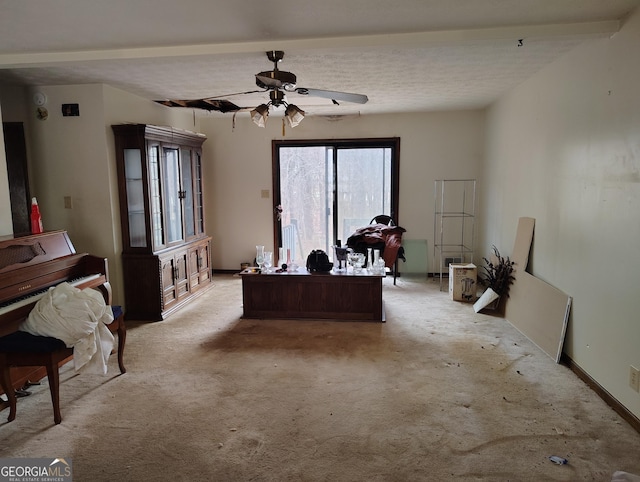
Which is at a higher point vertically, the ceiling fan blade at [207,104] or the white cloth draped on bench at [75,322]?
the ceiling fan blade at [207,104]

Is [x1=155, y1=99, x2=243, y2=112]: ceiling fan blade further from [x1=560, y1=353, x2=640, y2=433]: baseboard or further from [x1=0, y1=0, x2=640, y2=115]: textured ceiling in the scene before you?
[x1=560, y1=353, x2=640, y2=433]: baseboard

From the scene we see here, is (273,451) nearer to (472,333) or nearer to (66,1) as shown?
(472,333)

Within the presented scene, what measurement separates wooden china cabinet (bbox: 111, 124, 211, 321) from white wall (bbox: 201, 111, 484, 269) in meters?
1.47

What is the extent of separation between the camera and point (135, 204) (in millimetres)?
4254

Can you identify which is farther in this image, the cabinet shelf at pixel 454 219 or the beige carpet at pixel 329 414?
the cabinet shelf at pixel 454 219

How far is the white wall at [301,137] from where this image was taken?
231 inches

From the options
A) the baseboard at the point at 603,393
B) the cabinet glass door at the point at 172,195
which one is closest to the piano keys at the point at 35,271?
the cabinet glass door at the point at 172,195

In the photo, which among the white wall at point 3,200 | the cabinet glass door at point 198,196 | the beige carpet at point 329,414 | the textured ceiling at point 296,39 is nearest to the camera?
the beige carpet at point 329,414

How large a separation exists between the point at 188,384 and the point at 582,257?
9.70ft

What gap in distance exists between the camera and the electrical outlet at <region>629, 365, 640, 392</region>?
2334 mm

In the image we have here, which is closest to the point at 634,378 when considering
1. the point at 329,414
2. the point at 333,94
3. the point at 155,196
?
the point at 329,414

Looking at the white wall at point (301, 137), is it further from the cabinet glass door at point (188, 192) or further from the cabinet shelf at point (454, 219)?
the cabinet glass door at point (188, 192)

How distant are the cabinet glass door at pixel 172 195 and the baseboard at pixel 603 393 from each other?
12.9ft

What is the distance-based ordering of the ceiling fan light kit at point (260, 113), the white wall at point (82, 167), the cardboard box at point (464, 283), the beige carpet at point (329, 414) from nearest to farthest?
the beige carpet at point (329, 414)
the ceiling fan light kit at point (260, 113)
the white wall at point (82, 167)
the cardboard box at point (464, 283)
